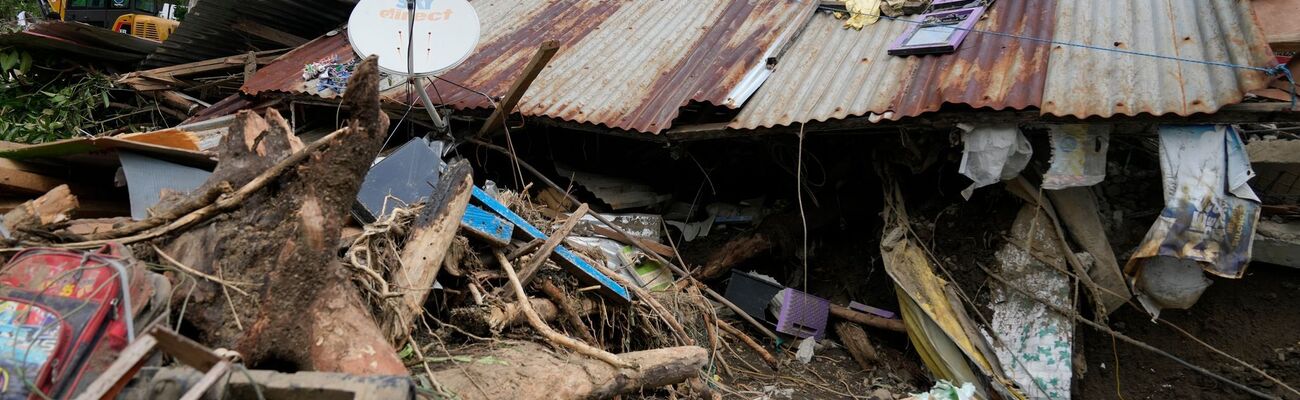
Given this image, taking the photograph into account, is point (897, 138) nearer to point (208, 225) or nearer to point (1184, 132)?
point (1184, 132)

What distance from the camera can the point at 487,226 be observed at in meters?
4.11

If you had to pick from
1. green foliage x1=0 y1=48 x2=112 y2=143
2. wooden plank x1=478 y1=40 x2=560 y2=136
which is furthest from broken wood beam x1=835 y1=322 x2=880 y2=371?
green foliage x1=0 y1=48 x2=112 y2=143

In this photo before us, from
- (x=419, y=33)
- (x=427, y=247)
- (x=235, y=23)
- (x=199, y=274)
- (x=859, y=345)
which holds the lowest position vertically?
(x=859, y=345)

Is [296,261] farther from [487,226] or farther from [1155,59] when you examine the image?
[1155,59]

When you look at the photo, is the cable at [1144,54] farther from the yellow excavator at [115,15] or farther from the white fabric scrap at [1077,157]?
the yellow excavator at [115,15]

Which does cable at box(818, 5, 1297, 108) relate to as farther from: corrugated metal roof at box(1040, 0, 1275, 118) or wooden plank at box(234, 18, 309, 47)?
wooden plank at box(234, 18, 309, 47)

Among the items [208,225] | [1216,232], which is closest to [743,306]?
[1216,232]

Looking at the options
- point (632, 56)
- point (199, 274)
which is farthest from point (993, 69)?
point (199, 274)

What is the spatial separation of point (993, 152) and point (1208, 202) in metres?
1.14

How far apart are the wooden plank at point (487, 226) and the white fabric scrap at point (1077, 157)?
3351mm

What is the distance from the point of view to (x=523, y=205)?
4.92 m

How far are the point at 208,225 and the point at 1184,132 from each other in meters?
4.99

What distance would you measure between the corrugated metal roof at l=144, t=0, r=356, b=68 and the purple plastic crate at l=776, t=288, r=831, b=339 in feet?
20.8

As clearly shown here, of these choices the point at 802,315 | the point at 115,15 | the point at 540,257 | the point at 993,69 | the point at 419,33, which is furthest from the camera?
the point at 115,15
